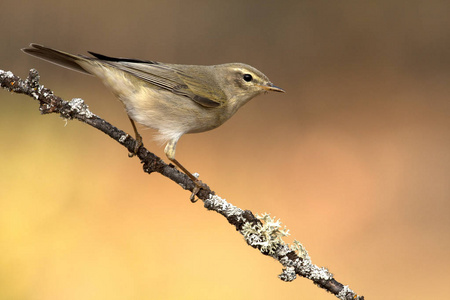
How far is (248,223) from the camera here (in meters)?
1.51

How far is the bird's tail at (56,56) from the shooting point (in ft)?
5.44

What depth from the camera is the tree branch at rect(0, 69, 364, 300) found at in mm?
1388

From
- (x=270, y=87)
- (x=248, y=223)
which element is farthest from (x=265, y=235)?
(x=270, y=87)

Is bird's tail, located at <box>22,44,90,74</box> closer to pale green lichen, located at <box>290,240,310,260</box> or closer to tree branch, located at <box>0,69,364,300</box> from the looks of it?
tree branch, located at <box>0,69,364,300</box>

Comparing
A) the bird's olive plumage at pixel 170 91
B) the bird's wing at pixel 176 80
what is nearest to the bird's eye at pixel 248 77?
the bird's olive plumage at pixel 170 91

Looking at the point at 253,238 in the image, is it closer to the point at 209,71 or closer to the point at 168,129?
the point at 168,129

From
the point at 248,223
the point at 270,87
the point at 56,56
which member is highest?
the point at 270,87

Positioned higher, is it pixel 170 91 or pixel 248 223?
pixel 170 91

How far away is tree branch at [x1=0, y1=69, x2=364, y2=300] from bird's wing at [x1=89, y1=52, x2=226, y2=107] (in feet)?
1.92

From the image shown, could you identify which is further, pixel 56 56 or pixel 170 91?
pixel 170 91

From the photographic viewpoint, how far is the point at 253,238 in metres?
1.50

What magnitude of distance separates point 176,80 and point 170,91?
0.29 feet

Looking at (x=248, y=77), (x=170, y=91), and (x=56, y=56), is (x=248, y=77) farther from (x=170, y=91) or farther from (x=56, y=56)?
(x=56, y=56)

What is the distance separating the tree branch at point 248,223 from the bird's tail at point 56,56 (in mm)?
233
